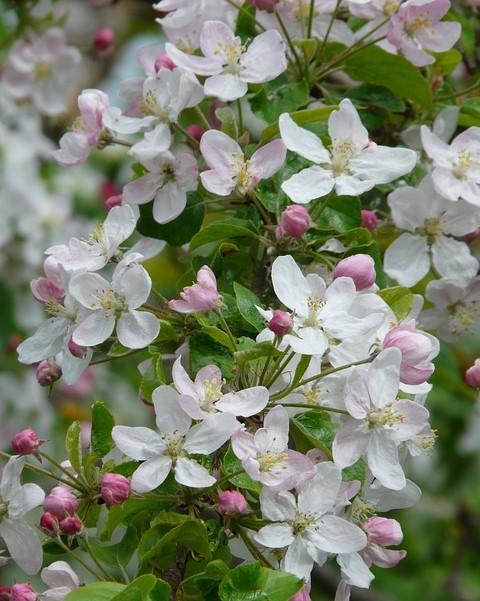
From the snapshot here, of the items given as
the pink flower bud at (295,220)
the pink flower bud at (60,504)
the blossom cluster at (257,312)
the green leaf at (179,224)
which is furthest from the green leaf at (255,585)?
the green leaf at (179,224)

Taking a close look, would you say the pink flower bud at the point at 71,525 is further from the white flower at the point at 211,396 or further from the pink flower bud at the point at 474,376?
the pink flower bud at the point at 474,376

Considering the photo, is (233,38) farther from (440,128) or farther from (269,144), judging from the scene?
(440,128)

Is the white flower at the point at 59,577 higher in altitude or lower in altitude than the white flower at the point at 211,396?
lower

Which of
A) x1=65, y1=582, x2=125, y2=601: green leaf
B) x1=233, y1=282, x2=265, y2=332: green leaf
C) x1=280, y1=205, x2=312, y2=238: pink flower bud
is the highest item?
x1=280, y1=205, x2=312, y2=238: pink flower bud

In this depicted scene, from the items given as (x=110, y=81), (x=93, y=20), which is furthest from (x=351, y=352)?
(x=93, y=20)

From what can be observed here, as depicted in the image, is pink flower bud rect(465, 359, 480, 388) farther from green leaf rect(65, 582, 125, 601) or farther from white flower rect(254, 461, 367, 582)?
green leaf rect(65, 582, 125, 601)

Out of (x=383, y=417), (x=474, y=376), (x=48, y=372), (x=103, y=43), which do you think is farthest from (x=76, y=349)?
(x=103, y=43)

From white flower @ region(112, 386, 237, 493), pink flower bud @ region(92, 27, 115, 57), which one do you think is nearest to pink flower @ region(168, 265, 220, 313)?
white flower @ region(112, 386, 237, 493)
